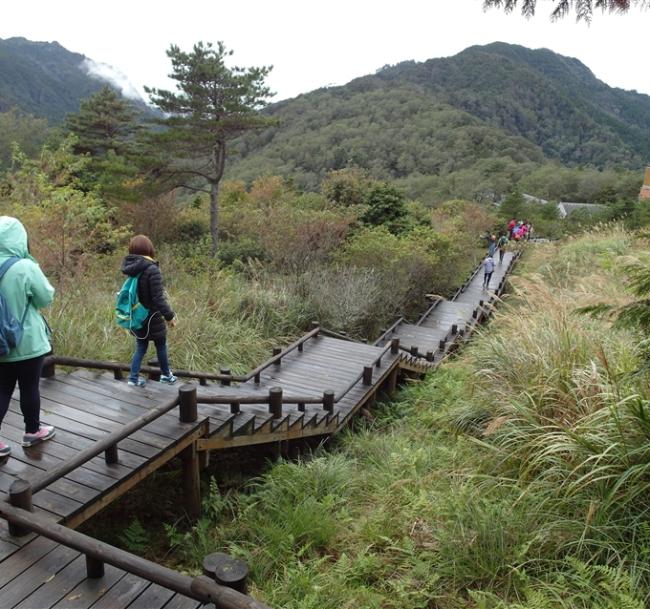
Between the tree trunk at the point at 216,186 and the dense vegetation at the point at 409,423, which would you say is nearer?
the dense vegetation at the point at 409,423

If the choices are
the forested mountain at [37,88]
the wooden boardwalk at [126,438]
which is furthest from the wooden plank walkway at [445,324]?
the forested mountain at [37,88]

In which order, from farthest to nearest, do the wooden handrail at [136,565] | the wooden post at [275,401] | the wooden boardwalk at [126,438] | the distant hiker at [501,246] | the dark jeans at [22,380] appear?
the distant hiker at [501,246]
the wooden post at [275,401]
the dark jeans at [22,380]
the wooden boardwalk at [126,438]
the wooden handrail at [136,565]

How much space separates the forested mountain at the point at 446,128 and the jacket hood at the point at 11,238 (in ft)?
127

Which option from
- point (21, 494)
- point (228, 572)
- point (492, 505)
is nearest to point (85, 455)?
point (21, 494)

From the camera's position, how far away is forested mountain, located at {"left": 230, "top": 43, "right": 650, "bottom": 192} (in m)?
58.7

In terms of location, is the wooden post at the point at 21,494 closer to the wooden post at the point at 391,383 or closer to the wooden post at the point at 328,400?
the wooden post at the point at 328,400

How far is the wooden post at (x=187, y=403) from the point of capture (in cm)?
389

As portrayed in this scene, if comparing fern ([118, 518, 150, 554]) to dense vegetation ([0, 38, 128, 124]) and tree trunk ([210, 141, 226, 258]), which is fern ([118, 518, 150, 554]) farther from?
dense vegetation ([0, 38, 128, 124])

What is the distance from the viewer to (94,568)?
96.9 inches

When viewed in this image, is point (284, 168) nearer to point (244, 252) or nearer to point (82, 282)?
point (244, 252)

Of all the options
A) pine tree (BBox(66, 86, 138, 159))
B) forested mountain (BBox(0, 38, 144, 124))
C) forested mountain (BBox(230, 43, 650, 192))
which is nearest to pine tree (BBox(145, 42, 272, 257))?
pine tree (BBox(66, 86, 138, 159))

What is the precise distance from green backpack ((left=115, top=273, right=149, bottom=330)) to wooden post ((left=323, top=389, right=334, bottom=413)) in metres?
2.50

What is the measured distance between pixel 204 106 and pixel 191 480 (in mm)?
15382

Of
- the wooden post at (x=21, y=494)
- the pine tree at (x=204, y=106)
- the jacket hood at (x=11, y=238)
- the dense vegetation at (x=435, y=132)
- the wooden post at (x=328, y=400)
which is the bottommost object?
the wooden post at (x=328, y=400)
